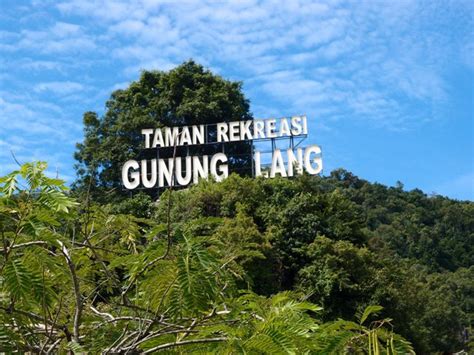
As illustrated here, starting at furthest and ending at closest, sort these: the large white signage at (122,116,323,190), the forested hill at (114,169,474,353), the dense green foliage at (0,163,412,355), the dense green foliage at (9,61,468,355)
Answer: the large white signage at (122,116,323,190) < the forested hill at (114,169,474,353) < the dense green foliage at (9,61,468,355) < the dense green foliage at (0,163,412,355)

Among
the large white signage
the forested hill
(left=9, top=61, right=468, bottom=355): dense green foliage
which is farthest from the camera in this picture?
the large white signage

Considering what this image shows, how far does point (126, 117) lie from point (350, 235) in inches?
666

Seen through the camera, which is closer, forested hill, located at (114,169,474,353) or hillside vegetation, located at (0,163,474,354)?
hillside vegetation, located at (0,163,474,354)

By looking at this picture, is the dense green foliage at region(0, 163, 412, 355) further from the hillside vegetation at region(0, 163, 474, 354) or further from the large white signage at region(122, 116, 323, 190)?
the large white signage at region(122, 116, 323, 190)

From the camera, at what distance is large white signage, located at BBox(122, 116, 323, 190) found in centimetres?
3269

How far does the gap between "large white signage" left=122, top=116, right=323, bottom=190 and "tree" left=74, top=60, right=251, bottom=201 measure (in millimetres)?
907

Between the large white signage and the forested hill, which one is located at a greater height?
the large white signage

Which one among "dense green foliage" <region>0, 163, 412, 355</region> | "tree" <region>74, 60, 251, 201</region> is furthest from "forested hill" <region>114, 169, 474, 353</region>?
"dense green foliage" <region>0, 163, 412, 355</region>

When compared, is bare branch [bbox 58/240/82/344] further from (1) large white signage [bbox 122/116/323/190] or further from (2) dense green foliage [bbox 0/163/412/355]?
(1) large white signage [bbox 122/116/323/190]

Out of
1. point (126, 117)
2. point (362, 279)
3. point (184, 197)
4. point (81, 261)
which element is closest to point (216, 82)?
point (126, 117)

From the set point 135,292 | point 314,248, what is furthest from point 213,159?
point 135,292

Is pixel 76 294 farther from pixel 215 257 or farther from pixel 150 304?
pixel 215 257

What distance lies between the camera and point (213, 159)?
34.5m

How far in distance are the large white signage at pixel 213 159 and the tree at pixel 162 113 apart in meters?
0.91
